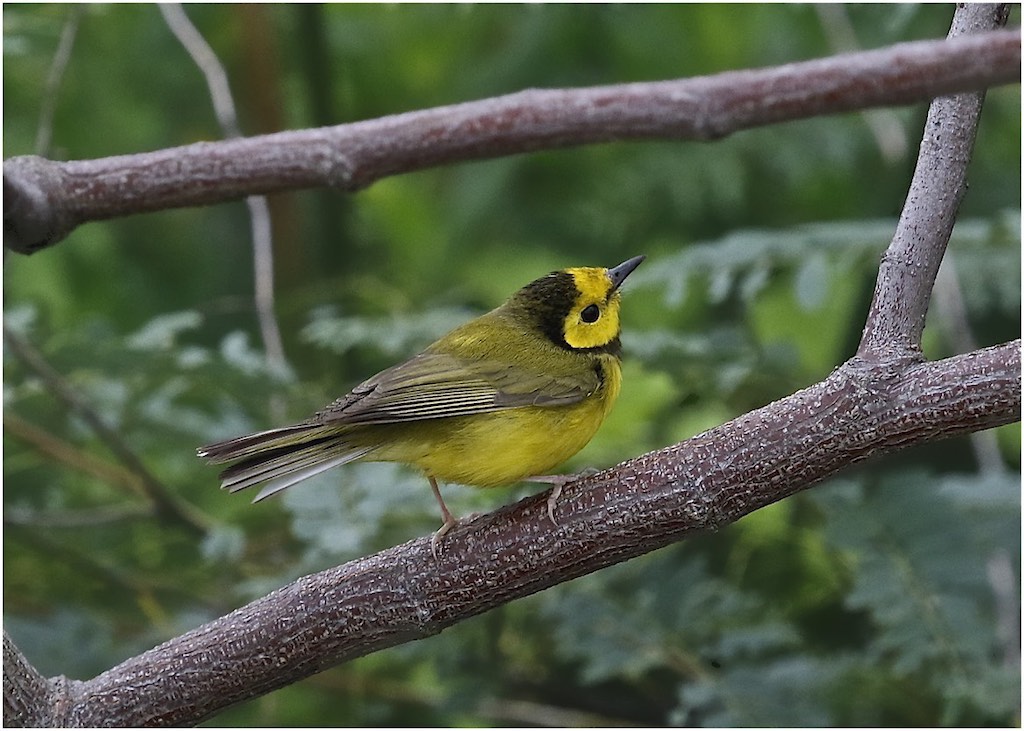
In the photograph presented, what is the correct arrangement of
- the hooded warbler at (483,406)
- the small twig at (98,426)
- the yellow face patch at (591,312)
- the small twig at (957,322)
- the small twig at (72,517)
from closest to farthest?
1. the hooded warbler at (483,406)
2. the yellow face patch at (591,312)
3. the small twig at (98,426)
4. the small twig at (957,322)
5. the small twig at (72,517)

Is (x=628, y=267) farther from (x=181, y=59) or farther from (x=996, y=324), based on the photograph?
(x=181, y=59)

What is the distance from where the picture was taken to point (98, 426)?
3.49 meters

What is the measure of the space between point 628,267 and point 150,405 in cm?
156

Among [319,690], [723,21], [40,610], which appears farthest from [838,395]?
[723,21]

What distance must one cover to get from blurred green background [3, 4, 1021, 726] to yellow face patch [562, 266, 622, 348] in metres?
0.18

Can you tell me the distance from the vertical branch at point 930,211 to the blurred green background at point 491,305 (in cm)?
116

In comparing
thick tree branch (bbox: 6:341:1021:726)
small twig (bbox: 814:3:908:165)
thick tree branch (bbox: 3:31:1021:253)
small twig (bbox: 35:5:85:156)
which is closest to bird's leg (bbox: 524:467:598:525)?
thick tree branch (bbox: 6:341:1021:726)

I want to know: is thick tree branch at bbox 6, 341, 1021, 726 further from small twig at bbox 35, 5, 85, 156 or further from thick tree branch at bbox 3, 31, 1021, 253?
small twig at bbox 35, 5, 85, 156

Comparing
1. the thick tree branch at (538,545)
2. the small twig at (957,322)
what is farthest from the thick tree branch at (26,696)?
the small twig at (957,322)

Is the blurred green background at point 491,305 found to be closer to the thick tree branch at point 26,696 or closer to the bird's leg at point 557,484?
the bird's leg at point 557,484

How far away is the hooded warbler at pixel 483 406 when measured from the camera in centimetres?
254

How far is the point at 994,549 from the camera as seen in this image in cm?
335

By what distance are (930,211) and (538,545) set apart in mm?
896

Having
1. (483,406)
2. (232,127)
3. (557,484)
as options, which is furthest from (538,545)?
(232,127)
